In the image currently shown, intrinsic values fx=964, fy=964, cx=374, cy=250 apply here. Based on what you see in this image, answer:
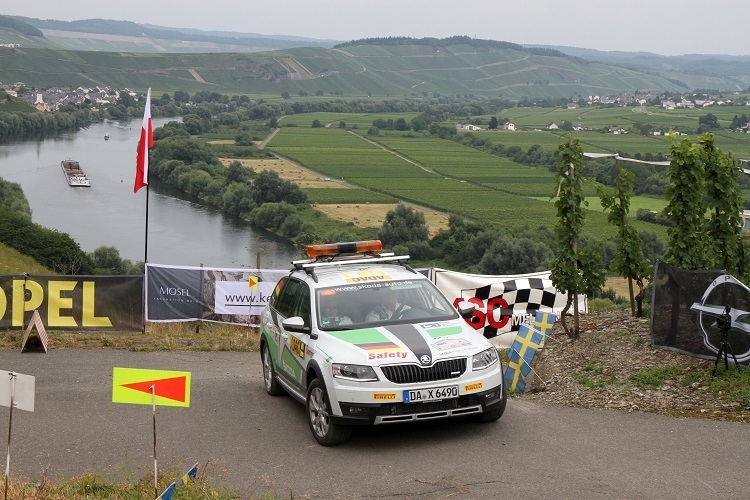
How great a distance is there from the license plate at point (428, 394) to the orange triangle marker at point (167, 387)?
2.30 metres

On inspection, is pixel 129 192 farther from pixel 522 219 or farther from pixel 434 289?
pixel 434 289

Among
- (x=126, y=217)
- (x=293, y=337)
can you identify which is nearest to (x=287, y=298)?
(x=293, y=337)

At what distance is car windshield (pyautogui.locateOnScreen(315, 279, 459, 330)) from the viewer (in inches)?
421

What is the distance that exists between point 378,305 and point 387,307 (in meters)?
0.10

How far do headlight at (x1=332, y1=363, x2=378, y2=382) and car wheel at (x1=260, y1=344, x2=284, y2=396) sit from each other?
8.87 ft

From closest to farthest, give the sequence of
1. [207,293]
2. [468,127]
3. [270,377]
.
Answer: [270,377] < [207,293] < [468,127]

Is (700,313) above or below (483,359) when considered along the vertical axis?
above

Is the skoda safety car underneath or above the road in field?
above

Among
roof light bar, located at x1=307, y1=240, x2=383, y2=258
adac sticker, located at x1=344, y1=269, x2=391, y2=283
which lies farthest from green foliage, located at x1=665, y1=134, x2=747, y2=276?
adac sticker, located at x1=344, y1=269, x2=391, y2=283

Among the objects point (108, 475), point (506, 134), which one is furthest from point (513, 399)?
point (506, 134)

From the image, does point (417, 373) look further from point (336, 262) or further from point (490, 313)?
point (490, 313)

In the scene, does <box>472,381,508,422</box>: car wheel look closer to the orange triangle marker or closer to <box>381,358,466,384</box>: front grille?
<box>381,358,466,384</box>: front grille

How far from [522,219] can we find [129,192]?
39.5 m

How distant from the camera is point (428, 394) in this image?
30.9ft
